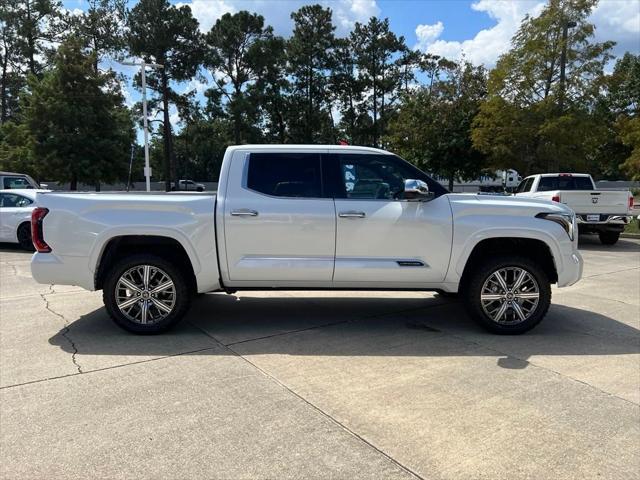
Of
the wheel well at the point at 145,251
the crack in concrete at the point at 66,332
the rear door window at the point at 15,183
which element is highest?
the rear door window at the point at 15,183

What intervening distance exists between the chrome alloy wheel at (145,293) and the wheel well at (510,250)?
3.09 meters

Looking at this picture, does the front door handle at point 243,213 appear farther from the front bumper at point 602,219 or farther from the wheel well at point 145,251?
the front bumper at point 602,219

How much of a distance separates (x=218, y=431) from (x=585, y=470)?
7.21ft

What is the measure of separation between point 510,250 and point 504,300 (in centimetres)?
55

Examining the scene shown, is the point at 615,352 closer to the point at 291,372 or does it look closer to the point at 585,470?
the point at 585,470

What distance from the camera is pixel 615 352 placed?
4914mm

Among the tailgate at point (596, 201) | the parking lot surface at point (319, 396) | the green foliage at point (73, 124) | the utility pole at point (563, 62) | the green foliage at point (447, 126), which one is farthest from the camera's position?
the green foliage at point (73, 124)

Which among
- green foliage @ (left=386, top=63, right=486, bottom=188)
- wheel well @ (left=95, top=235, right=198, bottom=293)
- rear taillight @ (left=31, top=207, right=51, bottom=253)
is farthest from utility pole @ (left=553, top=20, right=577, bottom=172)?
rear taillight @ (left=31, top=207, right=51, bottom=253)

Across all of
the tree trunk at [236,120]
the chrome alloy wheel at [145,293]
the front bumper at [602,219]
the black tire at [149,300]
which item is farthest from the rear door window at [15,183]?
the tree trunk at [236,120]

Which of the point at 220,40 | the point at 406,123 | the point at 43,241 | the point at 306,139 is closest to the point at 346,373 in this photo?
the point at 43,241

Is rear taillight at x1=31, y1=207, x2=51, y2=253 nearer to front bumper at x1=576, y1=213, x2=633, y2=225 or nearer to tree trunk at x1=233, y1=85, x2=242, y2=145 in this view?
front bumper at x1=576, y1=213, x2=633, y2=225

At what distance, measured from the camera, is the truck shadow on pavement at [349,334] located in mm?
4855

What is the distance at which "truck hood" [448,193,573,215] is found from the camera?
5.29m

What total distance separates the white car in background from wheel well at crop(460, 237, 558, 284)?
35.2ft
